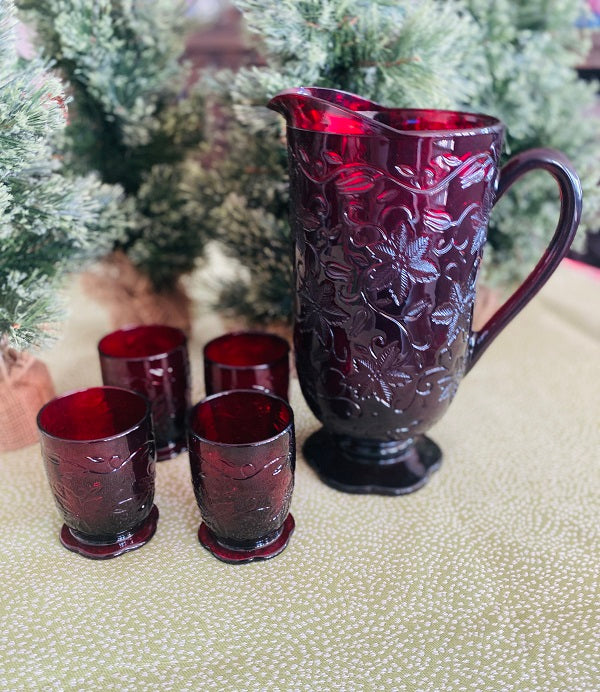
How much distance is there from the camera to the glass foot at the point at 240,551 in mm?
577

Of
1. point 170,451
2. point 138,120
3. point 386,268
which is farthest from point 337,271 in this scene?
point 138,120

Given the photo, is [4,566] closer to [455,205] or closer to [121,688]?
[121,688]

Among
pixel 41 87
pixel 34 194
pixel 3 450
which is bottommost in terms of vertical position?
pixel 3 450

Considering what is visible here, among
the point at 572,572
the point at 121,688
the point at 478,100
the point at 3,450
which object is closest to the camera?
the point at 121,688

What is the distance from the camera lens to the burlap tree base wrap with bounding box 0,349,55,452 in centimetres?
72

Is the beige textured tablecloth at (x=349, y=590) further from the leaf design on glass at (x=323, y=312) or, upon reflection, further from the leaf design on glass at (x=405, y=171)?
the leaf design on glass at (x=405, y=171)

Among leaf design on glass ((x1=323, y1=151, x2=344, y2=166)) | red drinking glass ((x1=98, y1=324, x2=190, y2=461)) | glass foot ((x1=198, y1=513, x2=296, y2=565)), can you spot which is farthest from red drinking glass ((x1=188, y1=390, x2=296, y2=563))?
leaf design on glass ((x1=323, y1=151, x2=344, y2=166))

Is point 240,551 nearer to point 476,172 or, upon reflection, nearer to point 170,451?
point 170,451

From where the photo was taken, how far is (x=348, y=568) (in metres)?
0.58

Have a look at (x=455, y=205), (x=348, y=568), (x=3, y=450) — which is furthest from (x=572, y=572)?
(x=3, y=450)

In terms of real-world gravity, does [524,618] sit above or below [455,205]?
below

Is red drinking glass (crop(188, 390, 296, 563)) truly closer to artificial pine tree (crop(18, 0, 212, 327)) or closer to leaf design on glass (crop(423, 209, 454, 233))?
leaf design on glass (crop(423, 209, 454, 233))

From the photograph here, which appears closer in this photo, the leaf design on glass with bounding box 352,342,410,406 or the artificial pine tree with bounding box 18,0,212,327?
the leaf design on glass with bounding box 352,342,410,406

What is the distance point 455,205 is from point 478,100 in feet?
1.26
